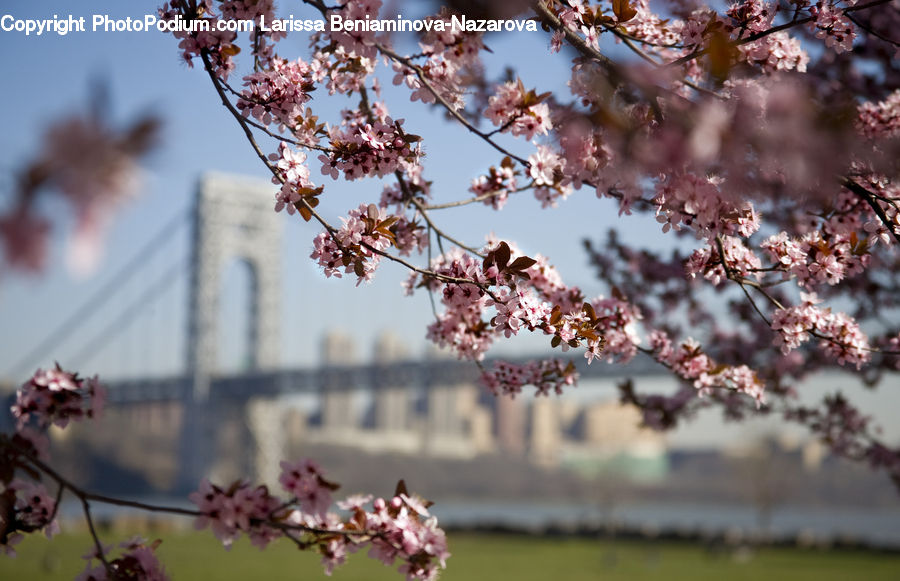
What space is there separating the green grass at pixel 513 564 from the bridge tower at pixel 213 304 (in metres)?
16.4

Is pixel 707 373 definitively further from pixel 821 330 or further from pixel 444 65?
pixel 444 65

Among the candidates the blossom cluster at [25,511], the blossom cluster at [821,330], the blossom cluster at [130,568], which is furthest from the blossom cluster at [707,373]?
the blossom cluster at [25,511]

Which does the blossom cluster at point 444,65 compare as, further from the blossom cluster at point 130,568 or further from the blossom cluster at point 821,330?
the blossom cluster at point 130,568

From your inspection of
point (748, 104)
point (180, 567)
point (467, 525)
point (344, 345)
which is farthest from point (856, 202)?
point (344, 345)

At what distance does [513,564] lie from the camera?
19.1 metres

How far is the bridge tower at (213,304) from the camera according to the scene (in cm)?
4088

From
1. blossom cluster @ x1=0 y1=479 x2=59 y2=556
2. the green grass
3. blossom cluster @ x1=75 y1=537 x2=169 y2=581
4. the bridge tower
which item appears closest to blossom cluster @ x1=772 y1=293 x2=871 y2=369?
blossom cluster @ x1=75 y1=537 x2=169 y2=581

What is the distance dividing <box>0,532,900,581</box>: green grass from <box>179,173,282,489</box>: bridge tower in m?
16.4

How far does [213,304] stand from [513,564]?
30.7 metres

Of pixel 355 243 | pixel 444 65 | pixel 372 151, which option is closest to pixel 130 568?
pixel 355 243

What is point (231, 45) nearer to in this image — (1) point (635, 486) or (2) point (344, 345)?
(2) point (344, 345)

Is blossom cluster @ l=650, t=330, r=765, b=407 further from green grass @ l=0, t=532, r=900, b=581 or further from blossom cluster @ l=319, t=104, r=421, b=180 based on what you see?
green grass @ l=0, t=532, r=900, b=581

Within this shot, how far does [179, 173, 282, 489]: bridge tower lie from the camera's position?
40.9m

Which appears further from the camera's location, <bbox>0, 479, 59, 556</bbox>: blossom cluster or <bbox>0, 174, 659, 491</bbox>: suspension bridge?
<bbox>0, 174, 659, 491</bbox>: suspension bridge
